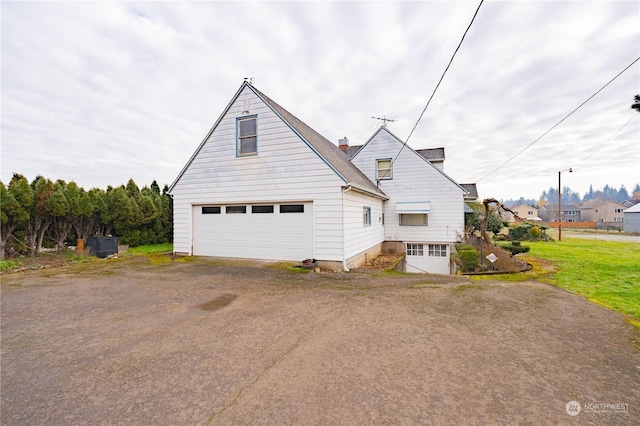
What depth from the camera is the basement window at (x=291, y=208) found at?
388 inches

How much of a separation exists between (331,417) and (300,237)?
7.69 m

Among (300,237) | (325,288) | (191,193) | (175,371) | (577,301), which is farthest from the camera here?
(191,193)

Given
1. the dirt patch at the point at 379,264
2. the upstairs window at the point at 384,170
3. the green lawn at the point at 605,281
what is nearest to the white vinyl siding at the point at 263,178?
the dirt patch at the point at 379,264

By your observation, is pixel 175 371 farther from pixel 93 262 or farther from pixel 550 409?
pixel 93 262

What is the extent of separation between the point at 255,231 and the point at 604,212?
84.7 metres

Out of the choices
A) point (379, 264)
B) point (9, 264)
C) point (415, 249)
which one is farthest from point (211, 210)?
point (415, 249)

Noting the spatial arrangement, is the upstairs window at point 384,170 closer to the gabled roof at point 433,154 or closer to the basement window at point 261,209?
the gabled roof at point 433,154

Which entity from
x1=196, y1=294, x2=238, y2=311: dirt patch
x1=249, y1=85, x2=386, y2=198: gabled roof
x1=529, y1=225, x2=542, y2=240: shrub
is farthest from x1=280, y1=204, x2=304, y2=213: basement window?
x1=529, y1=225, x2=542, y2=240: shrub

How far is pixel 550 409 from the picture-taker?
2369 millimetres

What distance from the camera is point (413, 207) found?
48.5 feet

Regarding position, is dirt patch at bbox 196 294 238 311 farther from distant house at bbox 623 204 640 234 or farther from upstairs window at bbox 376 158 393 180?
distant house at bbox 623 204 640 234

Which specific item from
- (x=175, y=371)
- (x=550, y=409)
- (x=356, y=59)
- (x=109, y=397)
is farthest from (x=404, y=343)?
(x=356, y=59)

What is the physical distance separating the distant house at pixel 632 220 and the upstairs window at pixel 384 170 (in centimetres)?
3757

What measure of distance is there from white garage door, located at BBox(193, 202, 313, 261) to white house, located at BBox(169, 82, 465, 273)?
0.04 meters
